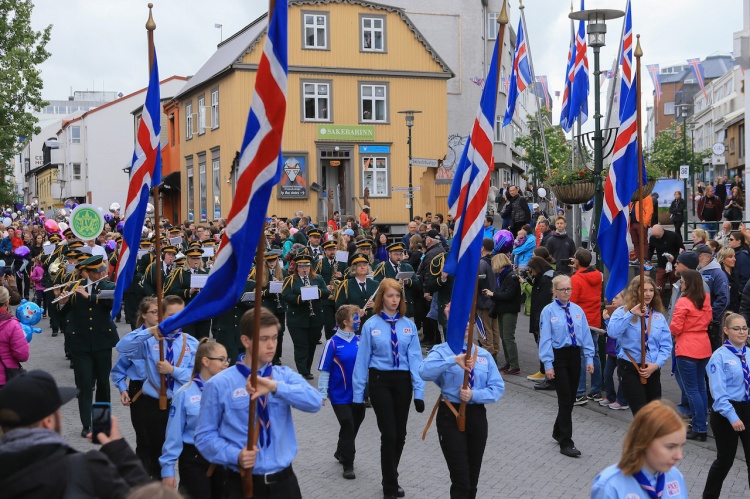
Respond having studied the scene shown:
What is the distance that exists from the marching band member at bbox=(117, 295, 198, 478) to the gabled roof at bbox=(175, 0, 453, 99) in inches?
1203

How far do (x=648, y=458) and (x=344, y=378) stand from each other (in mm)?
5485

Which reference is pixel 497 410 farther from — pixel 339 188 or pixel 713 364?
pixel 339 188

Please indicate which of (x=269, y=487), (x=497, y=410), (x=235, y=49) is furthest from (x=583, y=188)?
(x=235, y=49)

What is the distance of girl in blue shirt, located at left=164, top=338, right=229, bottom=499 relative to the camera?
6.88 metres

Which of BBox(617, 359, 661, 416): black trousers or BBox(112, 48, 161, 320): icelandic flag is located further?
BBox(617, 359, 661, 416): black trousers

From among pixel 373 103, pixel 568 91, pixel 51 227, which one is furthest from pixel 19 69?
pixel 568 91

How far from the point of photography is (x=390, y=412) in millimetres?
8891

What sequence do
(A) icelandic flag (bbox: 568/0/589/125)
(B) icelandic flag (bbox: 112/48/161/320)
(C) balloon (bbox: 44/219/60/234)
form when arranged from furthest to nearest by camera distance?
(C) balloon (bbox: 44/219/60/234) < (A) icelandic flag (bbox: 568/0/589/125) < (B) icelandic flag (bbox: 112/48/161/320)

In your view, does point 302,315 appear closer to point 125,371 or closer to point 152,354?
point 125,371

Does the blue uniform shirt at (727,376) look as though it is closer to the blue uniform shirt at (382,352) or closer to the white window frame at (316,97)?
the blue uniform shirt at (382,352)

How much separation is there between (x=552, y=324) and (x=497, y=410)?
2740 mm

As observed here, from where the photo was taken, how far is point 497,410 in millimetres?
12906

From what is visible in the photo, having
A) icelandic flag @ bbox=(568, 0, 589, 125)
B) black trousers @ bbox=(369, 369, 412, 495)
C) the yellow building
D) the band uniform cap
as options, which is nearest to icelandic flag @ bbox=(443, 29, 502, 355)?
black trousers @ bbox=(369, 369, 412, 495)

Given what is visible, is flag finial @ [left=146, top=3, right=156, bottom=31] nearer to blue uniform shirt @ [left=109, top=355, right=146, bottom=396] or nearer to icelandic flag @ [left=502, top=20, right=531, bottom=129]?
blue uniform shirt @ [left=109, top=355, right=146, bottom=396]
